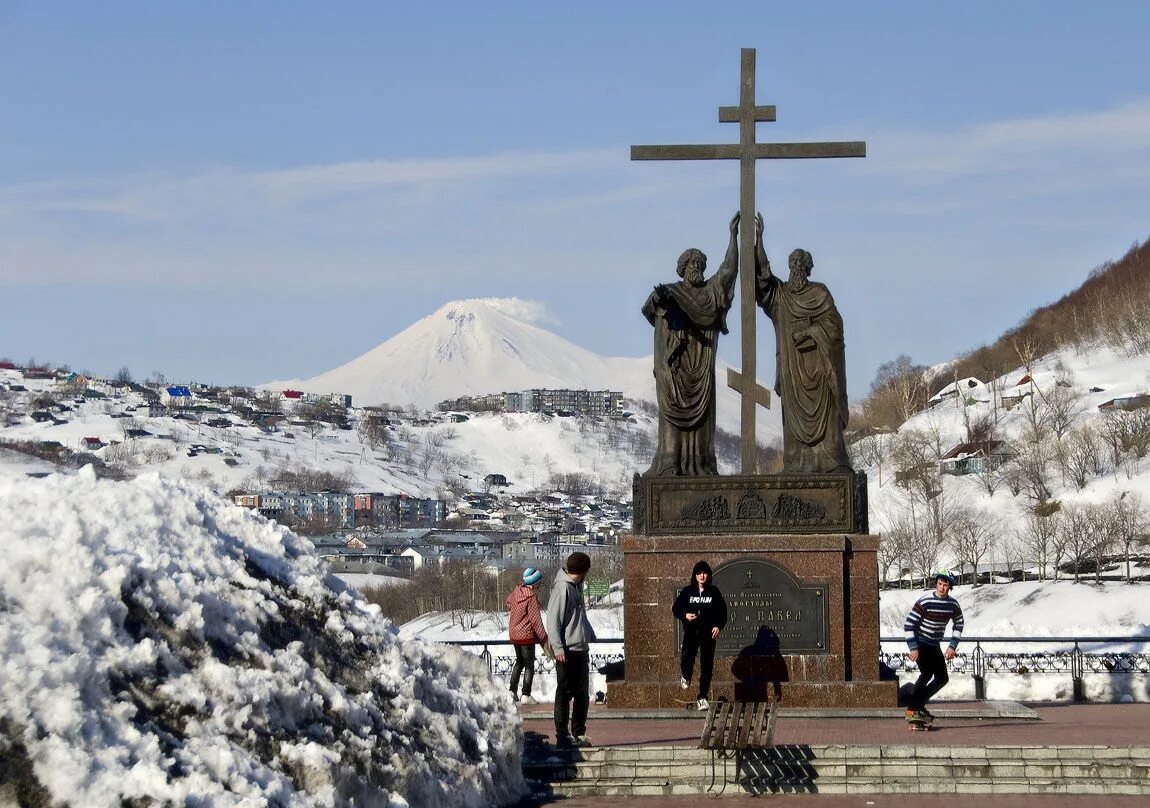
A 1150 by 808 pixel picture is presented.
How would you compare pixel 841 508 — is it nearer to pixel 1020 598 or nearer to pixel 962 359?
pixel 1020 598

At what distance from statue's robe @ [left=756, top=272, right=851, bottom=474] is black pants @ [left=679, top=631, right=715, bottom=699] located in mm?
2580

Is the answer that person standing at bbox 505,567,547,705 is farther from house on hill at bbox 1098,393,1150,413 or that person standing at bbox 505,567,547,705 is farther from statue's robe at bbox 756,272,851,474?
house on hill at bbox 1098,393,1150,413

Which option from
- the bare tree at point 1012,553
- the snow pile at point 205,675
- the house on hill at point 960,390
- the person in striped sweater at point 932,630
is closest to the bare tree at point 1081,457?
the bare tree at point 1012,553

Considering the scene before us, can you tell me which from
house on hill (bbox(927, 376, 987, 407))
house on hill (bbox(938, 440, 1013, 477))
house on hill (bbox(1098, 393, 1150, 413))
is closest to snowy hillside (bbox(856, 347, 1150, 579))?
house on hill (bbox(938, 440, 1013, 477))

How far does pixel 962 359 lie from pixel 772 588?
495 ft

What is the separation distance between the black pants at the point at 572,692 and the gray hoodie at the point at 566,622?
10cm

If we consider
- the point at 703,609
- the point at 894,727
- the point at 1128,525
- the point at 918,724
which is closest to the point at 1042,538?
the point at 1128,525

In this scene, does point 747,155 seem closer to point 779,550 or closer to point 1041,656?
point 779,550

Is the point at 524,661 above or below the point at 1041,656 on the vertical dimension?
below

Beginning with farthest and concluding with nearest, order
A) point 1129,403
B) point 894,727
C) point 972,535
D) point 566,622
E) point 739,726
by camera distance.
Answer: point 1129,403, point 972,535, point 894,727, point 566,622, point 739,726

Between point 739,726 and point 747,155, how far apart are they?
22.8 ft

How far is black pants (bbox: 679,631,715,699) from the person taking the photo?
14.6 meters

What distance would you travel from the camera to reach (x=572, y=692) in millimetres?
13008

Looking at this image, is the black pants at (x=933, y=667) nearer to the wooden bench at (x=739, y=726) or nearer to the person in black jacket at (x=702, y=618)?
the person in black jacket at (x=702, y=618)
